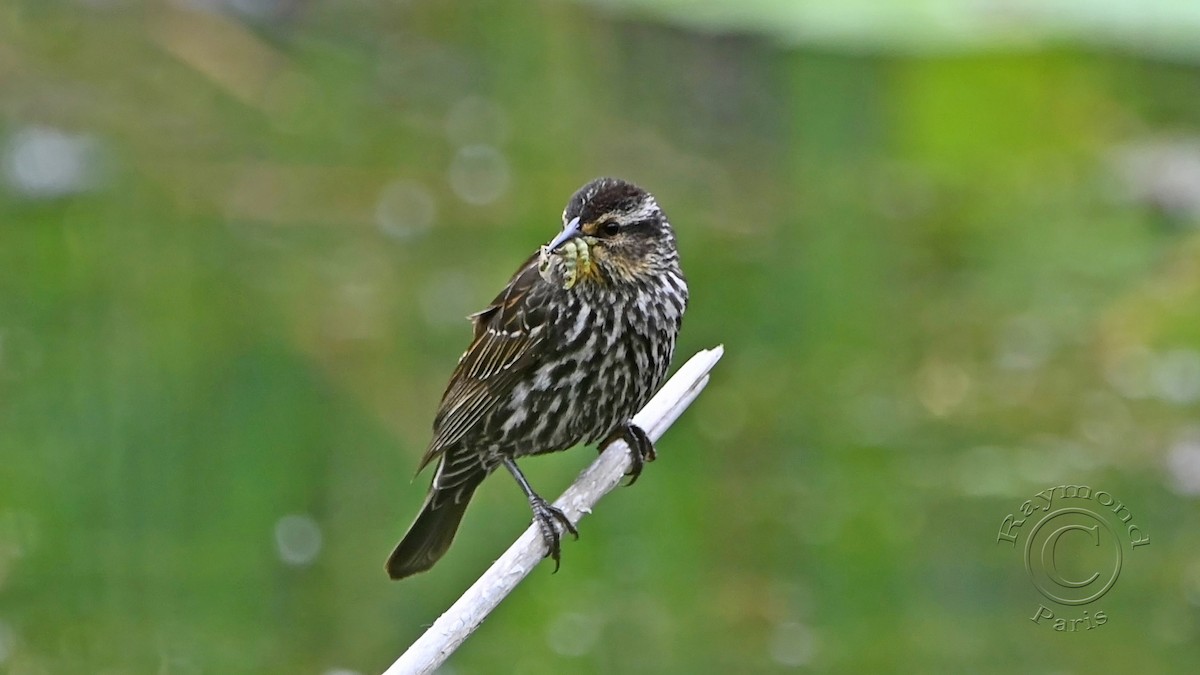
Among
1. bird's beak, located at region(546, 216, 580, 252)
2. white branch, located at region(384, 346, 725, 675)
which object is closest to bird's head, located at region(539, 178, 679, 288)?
bird's beak, located at region(546, 216, 580, 252)

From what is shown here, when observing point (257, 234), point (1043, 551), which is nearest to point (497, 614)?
point (1043, 551)

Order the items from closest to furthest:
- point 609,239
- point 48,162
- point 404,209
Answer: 1. point 609,239
2. point 48,162
3. point 404,209

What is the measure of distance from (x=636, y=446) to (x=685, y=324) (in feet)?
7.78

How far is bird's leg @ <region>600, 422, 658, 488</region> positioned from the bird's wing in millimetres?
244

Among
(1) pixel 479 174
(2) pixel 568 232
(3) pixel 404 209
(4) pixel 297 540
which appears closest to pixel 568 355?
(2) pixel 568 232

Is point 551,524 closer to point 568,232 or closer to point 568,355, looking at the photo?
point 568,355

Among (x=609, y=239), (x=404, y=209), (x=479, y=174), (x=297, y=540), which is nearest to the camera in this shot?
(x=609, y=239)

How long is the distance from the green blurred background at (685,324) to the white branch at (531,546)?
4.69 feet

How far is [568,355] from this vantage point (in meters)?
4.19

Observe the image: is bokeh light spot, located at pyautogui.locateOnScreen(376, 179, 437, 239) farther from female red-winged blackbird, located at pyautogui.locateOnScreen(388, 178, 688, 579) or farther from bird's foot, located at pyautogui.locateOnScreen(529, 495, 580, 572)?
bird's foot, located at pyautogui.locateOnScreen(529, 495, 580, 572)

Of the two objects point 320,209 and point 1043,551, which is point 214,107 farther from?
point 1043,551

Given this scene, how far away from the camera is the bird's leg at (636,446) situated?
13.8 ft

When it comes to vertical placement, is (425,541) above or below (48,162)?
below

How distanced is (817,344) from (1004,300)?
958 millimetres
